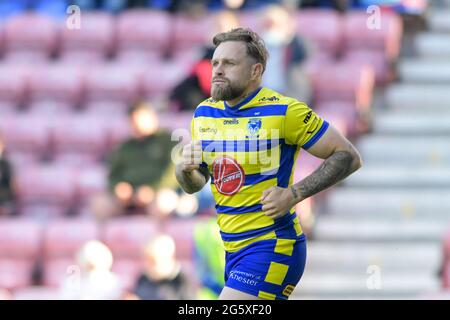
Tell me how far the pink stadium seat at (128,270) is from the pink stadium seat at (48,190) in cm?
135

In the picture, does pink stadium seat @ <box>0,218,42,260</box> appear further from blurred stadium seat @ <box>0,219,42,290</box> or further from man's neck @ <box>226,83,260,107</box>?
man's neck @ <box>226,83,260,107</box>

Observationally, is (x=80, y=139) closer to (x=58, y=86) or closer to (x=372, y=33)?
(x=58, y=86)

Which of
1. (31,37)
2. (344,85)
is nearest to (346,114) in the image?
(344,85)

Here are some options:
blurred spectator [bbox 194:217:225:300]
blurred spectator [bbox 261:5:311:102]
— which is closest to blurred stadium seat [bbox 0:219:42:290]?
blurred spectator [bbox 194:217:225:300]

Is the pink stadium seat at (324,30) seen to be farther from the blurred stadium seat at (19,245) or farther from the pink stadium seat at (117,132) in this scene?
the blurred stadium seat at (19,245)

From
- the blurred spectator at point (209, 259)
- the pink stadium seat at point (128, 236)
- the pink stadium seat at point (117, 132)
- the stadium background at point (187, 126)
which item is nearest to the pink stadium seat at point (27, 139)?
the stadium background at point (187, 126)

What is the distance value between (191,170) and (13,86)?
292 inches

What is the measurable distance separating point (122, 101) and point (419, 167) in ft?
10.6

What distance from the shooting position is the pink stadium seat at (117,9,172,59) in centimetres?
1427

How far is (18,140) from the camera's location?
44.5 ft
